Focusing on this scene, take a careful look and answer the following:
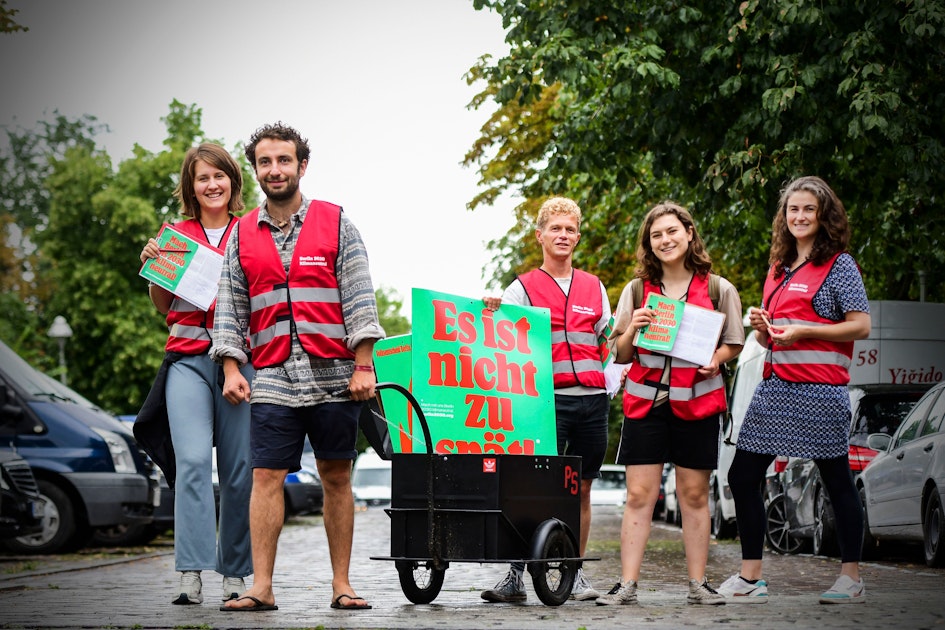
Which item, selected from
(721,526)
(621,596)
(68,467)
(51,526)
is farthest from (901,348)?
(621,596)

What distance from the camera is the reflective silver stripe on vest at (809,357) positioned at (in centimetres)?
746

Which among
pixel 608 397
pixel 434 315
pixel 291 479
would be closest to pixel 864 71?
pixel 608 397

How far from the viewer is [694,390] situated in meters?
7.44

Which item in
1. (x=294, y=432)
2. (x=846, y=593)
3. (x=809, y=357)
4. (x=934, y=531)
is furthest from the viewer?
(x=934, y=531)

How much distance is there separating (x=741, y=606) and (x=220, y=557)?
2.65 m

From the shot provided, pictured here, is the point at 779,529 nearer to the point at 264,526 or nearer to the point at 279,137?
the point at 264,526

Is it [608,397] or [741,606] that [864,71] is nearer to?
[608,397]

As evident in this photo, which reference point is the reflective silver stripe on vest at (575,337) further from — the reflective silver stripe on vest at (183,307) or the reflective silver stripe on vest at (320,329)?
the reflective silver stripe on vest at (183,307)

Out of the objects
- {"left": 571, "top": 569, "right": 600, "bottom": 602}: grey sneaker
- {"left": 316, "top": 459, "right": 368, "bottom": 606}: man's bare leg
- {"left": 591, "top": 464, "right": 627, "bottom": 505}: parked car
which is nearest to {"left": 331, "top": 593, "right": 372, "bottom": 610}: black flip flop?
{"left": 316, "top": 459, "right": 368, "bottom": 606}: man's bare leg

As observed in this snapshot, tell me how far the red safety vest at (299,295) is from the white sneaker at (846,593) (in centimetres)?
263

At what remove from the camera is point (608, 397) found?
848 centimetres

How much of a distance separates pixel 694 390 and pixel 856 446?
7143 mm

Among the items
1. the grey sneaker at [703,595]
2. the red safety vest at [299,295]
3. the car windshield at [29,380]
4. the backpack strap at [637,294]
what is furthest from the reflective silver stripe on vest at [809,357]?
the car windshield at [29,380]

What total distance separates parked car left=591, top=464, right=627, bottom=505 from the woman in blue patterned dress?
38730mm
